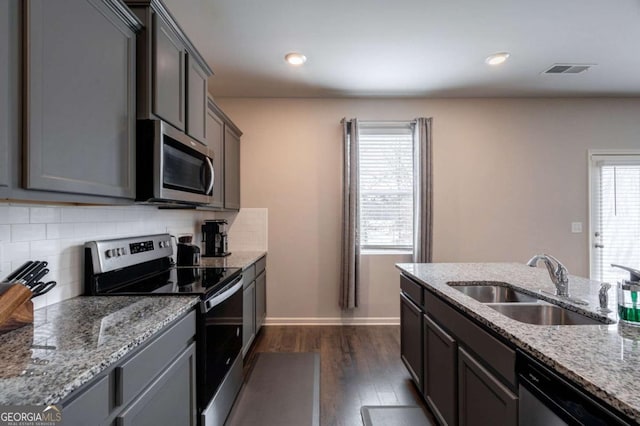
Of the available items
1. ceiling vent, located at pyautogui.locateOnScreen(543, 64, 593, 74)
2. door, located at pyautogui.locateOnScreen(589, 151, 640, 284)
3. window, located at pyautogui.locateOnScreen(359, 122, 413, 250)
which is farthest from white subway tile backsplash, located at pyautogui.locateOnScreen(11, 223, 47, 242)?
door, located at pyautogui.locateOnScreen(589, 151, 640, 284)

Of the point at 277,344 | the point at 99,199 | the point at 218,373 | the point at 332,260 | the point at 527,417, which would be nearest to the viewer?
the point at 527,417

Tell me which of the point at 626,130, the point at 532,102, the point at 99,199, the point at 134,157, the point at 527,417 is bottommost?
the point at 527,417

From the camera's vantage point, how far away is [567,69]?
118 inches

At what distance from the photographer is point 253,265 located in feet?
9.53

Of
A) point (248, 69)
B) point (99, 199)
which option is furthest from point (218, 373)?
point (248, 69)

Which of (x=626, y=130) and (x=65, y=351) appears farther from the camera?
(x=626, y=130)

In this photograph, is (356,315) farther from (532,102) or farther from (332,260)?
(532,102)

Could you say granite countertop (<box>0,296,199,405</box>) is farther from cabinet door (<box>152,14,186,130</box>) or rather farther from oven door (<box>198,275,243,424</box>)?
cabinet door (<box>152,14,186,130</box>)

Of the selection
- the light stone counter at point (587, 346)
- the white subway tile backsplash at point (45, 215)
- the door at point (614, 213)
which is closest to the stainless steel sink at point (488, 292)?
the light stone counter at point (587, 346)

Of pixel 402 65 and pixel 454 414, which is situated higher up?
pixel 402 65

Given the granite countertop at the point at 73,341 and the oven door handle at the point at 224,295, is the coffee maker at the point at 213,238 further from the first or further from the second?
the granite countertop at the point at 73,341

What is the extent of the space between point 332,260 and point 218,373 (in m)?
2.05

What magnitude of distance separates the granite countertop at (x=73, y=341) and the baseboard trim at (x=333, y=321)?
2263mm

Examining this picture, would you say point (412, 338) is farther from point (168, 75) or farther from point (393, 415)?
point (168, 75)
